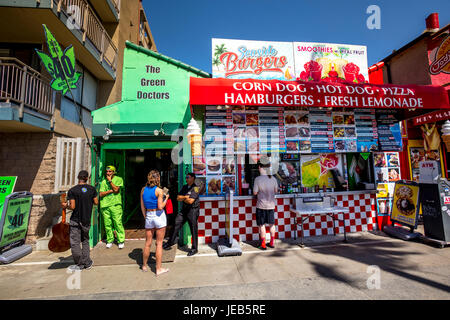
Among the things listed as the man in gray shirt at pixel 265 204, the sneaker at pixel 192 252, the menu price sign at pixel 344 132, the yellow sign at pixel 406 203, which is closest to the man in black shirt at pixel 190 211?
the sneaker at pixel 192 252

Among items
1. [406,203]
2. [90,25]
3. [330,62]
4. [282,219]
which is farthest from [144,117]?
[406,203]

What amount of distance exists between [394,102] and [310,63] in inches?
102

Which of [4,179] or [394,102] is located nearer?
[4,179]

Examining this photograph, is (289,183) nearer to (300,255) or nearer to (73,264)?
(300,255)

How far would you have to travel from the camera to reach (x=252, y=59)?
619 centimetres

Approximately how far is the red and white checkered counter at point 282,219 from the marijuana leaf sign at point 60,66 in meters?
4.26

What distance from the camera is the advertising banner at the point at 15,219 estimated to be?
468 centimetres

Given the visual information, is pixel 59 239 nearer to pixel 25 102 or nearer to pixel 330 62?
pixel 25 102

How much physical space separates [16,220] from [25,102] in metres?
3.07

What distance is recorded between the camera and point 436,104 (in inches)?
222

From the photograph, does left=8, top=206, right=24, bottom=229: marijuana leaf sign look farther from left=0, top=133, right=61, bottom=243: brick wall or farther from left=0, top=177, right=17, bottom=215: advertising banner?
left=0, top=133, right=61, bottom=243: brick wall

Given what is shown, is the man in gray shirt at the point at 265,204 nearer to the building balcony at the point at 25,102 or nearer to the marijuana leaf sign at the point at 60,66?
the marijuana leaf sign at the point at 60,66

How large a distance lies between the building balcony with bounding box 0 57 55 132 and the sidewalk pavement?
3.46 metres
